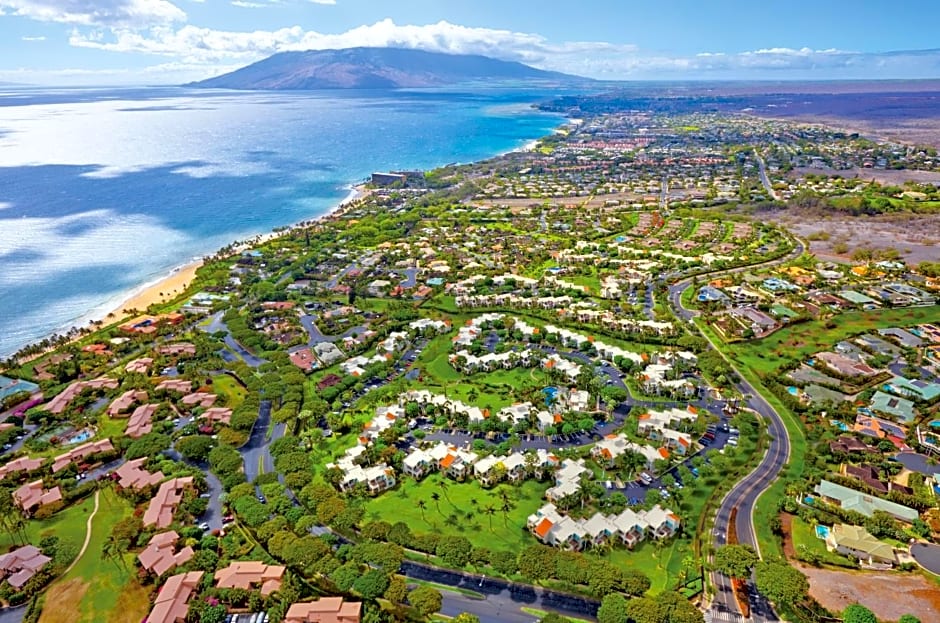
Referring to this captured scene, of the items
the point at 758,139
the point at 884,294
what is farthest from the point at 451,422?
the point at 758,139

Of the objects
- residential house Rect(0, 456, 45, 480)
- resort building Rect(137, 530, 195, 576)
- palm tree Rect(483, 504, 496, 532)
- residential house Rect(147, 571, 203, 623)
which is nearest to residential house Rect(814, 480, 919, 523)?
palm tree Rect(483, 504, 496, 532)

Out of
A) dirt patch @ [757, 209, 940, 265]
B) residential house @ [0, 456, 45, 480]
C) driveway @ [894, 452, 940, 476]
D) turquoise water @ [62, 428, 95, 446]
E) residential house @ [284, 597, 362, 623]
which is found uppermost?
dirt patch @ [757, 209, 940, 265]

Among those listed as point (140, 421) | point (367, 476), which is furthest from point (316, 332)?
point (367, 476)

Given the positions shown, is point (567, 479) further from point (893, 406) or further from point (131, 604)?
point (893, 406)

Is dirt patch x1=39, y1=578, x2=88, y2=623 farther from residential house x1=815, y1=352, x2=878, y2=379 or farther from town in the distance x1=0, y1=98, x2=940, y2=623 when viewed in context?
residential house x1=815, y1=352, x2=878, y2=379

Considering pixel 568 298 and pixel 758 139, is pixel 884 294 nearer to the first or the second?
pixel 568 298

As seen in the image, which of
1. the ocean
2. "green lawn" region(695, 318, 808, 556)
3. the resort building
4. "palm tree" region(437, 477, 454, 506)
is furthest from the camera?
the ocean

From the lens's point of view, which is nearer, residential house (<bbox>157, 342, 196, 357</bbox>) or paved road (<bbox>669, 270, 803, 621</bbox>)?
paved road (<bbox>669, 270, 803, 621</bbox>)

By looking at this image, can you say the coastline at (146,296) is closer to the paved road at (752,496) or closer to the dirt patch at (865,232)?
the paved road at (752,496)
